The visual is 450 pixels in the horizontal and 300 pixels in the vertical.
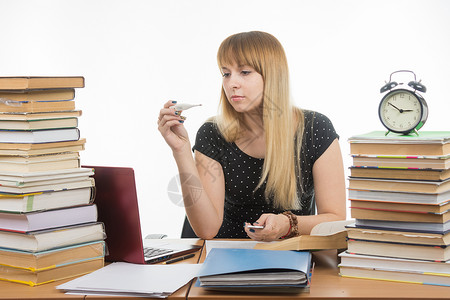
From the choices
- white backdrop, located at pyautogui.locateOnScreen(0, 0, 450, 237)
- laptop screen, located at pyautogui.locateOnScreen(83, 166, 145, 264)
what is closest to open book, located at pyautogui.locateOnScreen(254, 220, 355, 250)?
laptop screen, located at pyautogui.locateOnScreen(83, 166, 145, 264)

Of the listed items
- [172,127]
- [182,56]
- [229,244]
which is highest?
[182,56]

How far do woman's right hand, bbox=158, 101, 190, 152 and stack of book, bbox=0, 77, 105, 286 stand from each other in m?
0.37

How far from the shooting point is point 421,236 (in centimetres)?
121

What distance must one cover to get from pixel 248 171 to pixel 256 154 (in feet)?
0.27

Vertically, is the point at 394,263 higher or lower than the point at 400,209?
lower

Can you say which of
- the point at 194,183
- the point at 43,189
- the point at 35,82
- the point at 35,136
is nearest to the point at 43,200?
the point at 43,189

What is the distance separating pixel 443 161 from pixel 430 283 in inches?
11.0

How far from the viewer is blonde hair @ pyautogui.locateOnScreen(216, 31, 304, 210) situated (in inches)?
80.0

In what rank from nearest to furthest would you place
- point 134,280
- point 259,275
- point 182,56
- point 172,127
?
point 259,275 < point 134,280 < point 172,127 < point 182,56

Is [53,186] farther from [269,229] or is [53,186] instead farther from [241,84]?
[241,84]

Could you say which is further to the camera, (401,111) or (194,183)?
(194,183)

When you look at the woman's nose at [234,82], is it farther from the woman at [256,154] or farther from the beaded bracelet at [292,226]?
the beaded bracelet at [292,226]

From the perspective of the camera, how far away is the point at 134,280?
1250mm

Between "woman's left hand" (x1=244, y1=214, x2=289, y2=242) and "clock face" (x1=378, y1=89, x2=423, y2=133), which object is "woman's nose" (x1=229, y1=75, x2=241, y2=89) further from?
"clock face" (x1=378, y1=89, x2=423, y2=133)
